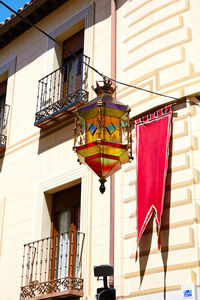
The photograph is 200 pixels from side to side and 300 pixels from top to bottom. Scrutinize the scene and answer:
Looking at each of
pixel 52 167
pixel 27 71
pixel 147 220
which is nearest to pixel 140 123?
pixel 147 220

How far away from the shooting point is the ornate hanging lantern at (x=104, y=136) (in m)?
5.60

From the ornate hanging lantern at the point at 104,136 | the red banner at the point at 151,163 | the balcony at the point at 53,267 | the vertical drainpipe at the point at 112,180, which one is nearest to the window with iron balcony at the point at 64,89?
the vertical drainpipe at the point at 112,180

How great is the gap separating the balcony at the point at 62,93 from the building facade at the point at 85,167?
1.0 inches

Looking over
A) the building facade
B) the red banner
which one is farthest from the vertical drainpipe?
the red banner

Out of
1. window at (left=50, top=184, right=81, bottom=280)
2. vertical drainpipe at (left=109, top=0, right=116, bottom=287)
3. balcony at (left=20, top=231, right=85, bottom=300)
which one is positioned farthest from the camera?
window at (left=50, top=184, right=81, bottom=280)

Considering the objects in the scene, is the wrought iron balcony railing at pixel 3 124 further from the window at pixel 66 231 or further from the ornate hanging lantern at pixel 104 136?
the ornate hanging lantern at pixel 104 136

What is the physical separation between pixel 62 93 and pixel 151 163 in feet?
10.9

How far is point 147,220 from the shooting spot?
7.48 metres

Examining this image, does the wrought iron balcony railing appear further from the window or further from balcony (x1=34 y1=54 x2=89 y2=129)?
the window

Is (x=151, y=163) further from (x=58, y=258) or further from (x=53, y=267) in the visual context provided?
(x=53, y=267)

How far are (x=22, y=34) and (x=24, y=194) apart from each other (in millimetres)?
4172

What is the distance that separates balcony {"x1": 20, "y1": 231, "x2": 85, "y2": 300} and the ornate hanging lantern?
9.49 feet

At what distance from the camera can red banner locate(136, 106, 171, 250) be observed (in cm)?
750

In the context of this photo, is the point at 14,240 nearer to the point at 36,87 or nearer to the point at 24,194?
the point at 24,194
